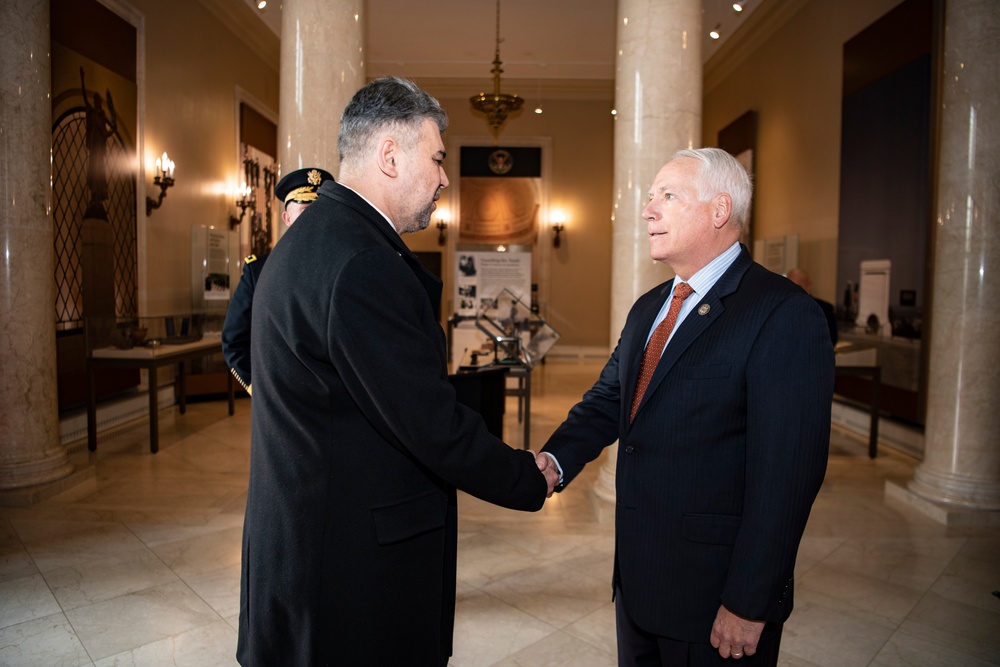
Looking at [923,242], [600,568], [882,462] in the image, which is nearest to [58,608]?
[600,568]

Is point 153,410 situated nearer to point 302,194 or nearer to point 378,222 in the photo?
point 302,194

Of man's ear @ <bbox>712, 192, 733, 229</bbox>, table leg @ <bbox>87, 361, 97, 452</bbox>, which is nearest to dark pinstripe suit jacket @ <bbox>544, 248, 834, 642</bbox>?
man's ear @ <bbox>712, 192, 733, 229</bbox>

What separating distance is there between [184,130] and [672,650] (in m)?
9.10

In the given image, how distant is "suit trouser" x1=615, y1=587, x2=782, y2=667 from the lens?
1658mm

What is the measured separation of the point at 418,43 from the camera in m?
12.9

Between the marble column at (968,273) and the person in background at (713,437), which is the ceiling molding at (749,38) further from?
the person in background at (713,437)

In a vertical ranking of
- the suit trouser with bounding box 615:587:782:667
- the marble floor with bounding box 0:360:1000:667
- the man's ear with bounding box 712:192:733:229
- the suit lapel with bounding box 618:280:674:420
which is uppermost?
the man's ear with bounding box 712:192:733:229

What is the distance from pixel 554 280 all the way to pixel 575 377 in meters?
3.48

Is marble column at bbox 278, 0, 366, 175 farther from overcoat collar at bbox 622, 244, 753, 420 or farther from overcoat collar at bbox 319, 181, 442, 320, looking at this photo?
overcoat collar at bbox 622, 244, 753, 420

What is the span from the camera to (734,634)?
1.58 m

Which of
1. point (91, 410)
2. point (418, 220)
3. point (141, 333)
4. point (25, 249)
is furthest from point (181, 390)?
point (418, 220)

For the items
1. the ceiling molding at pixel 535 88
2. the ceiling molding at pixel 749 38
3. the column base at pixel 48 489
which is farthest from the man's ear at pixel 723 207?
the ceiling molding at pixel 535 88

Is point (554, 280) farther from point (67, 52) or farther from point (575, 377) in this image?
point (67, 52)

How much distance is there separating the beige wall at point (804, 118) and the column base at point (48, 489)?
7908 millimetres
